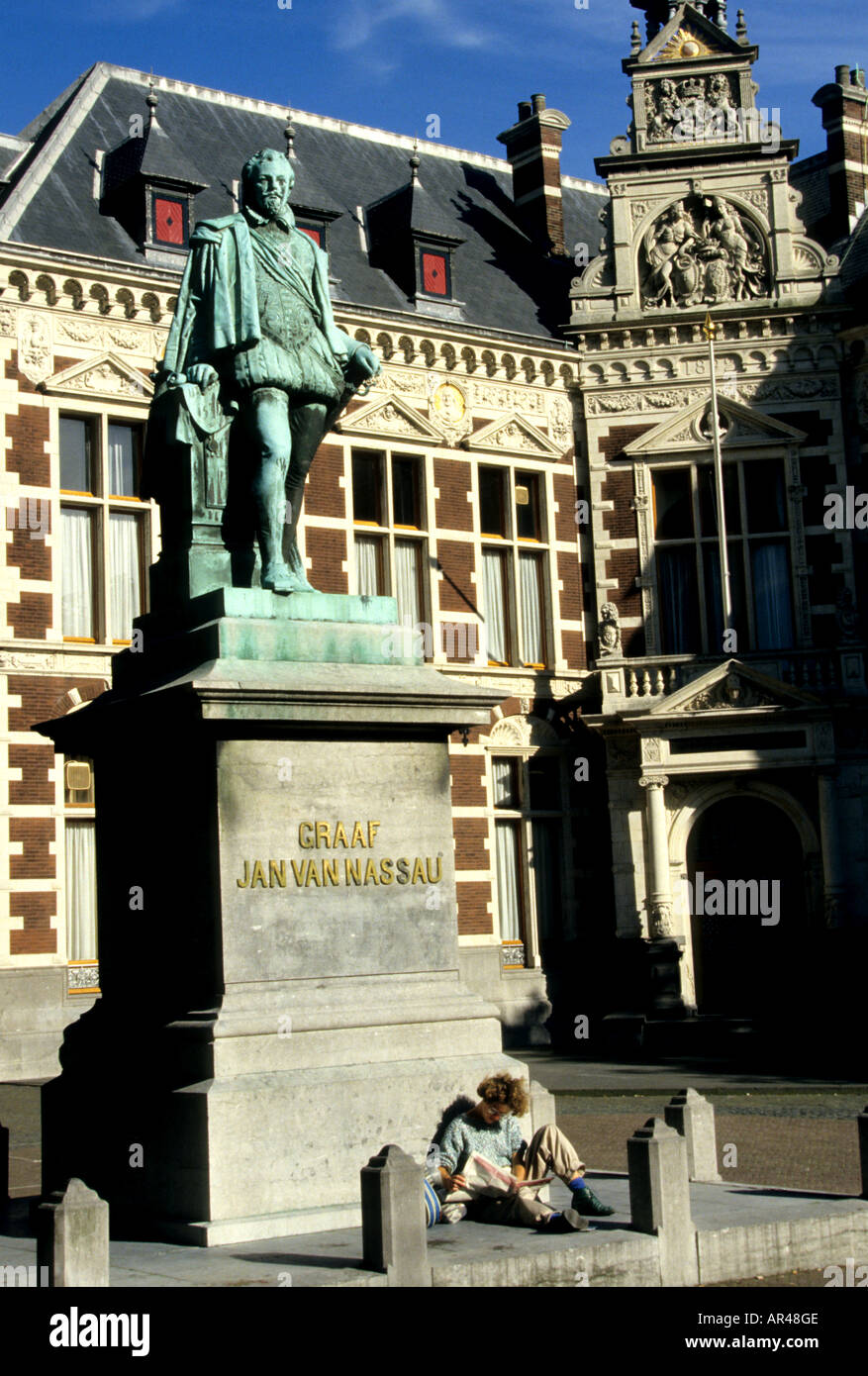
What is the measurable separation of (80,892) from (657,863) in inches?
319

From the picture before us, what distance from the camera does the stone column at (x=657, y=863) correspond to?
24.7 meters

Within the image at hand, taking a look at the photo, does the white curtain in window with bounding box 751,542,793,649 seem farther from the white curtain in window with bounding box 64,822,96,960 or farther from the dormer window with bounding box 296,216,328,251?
the white curtain in window with bounding box 64,822,96,960

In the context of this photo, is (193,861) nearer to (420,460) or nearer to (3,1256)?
(3,1256)

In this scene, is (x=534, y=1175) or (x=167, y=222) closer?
(x=534, y=1175)

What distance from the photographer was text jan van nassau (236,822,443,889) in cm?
916

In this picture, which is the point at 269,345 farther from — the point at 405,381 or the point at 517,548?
the point at 517,548

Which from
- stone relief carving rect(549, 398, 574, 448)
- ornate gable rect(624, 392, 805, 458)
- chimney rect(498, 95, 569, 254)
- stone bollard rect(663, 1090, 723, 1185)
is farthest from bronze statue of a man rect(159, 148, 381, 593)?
chimney rect(498, 95, 569, 254)

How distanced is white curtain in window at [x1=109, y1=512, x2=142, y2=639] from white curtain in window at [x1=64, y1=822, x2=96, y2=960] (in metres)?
2.66

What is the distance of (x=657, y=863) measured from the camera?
977 inches

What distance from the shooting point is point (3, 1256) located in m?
8.62

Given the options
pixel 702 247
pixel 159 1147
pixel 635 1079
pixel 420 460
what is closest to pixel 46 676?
pixel 420 460

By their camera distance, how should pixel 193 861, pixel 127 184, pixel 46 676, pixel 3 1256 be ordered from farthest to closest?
pixel 127 184 → pixel 46 676 → pixel 193 861 → pixel 3 1256

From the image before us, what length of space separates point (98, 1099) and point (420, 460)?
17.5m

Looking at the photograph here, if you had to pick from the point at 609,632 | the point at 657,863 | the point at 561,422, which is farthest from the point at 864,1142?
the point at 561,422
